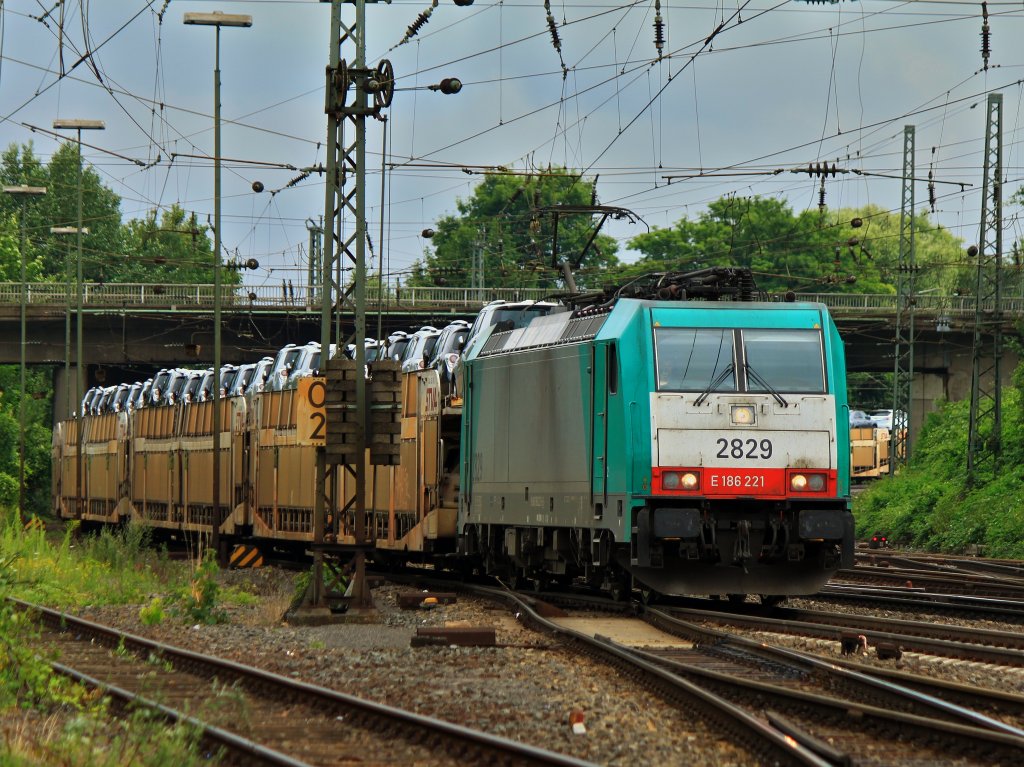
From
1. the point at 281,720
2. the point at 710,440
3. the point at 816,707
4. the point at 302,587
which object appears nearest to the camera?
the point at 816,707

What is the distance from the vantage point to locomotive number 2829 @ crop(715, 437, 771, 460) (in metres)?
17.5

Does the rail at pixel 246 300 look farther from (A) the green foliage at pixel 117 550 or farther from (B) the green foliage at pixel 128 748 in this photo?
(B) the green foliage at pixel 128 748

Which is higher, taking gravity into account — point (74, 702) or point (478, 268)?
point (478, 268)

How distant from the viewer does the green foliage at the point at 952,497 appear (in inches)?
1347

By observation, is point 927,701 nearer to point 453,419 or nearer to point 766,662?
point 766,662

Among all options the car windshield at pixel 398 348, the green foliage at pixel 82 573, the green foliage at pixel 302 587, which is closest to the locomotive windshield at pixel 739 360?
the green foliage at pixel 302 587

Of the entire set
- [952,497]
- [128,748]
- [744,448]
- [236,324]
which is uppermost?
[236,324]

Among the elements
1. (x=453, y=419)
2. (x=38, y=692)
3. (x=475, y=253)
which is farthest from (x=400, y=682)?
(x=475, y=253)

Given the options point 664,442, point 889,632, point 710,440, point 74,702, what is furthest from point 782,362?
point 74,702

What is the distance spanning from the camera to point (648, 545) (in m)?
17.1

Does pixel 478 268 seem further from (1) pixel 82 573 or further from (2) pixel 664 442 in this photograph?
(2) pixel 664 442

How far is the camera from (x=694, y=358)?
17688 mm

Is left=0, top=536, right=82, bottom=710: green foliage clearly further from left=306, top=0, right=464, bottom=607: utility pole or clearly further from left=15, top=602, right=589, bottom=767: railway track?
left=306, top=0, right=464, bottom=607: utility pole

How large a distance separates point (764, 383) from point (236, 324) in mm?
46103
